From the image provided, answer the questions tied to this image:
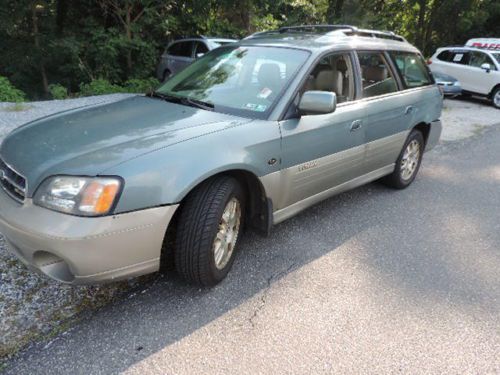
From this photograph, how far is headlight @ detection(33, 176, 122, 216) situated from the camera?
7.75 ft

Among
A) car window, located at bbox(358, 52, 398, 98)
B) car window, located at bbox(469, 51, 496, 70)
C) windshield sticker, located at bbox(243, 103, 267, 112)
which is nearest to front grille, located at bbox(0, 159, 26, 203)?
windshield sticker, located at bbox(243, 103, 267, 112)

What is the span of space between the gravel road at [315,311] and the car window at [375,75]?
1.28 metres

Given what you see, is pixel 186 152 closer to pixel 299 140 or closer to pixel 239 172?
pixel 239 172

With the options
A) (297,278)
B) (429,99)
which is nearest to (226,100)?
(297,278)

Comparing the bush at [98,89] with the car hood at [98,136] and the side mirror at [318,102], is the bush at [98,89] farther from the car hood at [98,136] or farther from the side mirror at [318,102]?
the side mirror at [318,102]

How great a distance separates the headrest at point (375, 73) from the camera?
167 inches

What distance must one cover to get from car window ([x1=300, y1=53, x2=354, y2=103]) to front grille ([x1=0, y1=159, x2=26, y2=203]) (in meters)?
2.08

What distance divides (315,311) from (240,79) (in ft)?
6.30

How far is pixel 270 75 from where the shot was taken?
357cm

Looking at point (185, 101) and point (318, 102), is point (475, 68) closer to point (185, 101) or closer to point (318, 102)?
point (318, 102)

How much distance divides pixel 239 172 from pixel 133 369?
1.40 metres

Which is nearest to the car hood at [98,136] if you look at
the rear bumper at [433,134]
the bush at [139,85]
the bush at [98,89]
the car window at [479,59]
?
the rear bumper at [433,134]

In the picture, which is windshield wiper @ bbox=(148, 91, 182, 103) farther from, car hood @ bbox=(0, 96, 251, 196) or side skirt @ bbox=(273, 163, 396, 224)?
side skirt @ bbox=(273, 163, 396, 224)

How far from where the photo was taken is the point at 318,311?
115 inches
